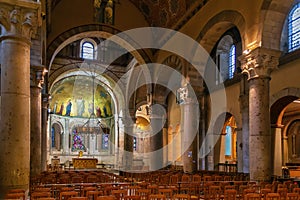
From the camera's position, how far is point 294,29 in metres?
17.5

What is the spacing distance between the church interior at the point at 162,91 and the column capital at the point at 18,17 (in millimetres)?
24

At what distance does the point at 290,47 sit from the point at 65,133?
27578 millimetres

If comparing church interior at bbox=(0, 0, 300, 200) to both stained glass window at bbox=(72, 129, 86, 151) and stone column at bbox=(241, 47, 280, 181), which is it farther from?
stained glass window at bbox=(72, 129, 86, 151)

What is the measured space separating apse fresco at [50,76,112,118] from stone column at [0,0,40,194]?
28.7 metres

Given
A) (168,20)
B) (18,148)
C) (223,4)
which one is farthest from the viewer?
(168,20)

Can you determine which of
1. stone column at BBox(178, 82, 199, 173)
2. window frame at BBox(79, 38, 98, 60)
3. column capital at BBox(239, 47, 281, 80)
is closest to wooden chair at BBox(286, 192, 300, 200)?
column capital at BBox(239, 47, 281, 80)

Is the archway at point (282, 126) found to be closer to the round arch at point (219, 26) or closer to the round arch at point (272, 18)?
the round arch at point (272, 18)

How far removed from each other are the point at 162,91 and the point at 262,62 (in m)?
11.6

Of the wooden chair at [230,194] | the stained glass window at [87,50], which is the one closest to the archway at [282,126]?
the wooden chair at [230,194]

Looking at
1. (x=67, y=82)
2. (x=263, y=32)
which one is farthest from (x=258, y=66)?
(x=67, y=82)

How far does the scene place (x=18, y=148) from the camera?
9.05m

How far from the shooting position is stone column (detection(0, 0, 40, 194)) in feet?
29.3

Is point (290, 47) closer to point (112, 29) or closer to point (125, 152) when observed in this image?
point (112, 29)

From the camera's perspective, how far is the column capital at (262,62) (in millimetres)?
13328
